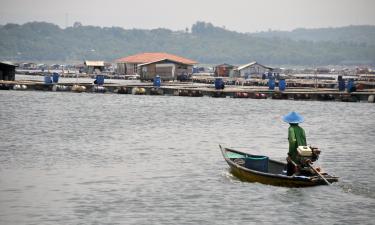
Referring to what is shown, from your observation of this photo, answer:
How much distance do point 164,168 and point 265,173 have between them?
7.17 meters

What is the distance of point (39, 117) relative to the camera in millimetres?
64500

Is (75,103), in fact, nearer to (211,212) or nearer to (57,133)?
(57,133)

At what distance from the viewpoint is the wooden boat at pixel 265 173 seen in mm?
29328

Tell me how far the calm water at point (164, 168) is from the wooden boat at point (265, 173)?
1.32ft

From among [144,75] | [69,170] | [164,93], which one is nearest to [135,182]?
[69,170]

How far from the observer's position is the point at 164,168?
119 feet

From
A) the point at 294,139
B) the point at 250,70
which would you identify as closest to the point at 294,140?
the point at 294,139

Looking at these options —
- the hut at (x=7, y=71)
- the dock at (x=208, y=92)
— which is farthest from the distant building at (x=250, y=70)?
the dock at (x=208, y=92)

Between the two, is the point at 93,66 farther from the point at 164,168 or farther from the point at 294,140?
the point at 294,140

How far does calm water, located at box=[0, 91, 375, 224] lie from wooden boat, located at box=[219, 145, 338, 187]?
0.40 metres

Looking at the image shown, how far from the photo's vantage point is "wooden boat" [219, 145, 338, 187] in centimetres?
2933

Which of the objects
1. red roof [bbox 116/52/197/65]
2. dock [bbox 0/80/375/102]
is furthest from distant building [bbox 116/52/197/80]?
dock [bbox 0/80/375/102]

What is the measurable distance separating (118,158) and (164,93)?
50991mm

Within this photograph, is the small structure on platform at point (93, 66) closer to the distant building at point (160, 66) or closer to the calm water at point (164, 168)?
the distant building at point (160, 66)
